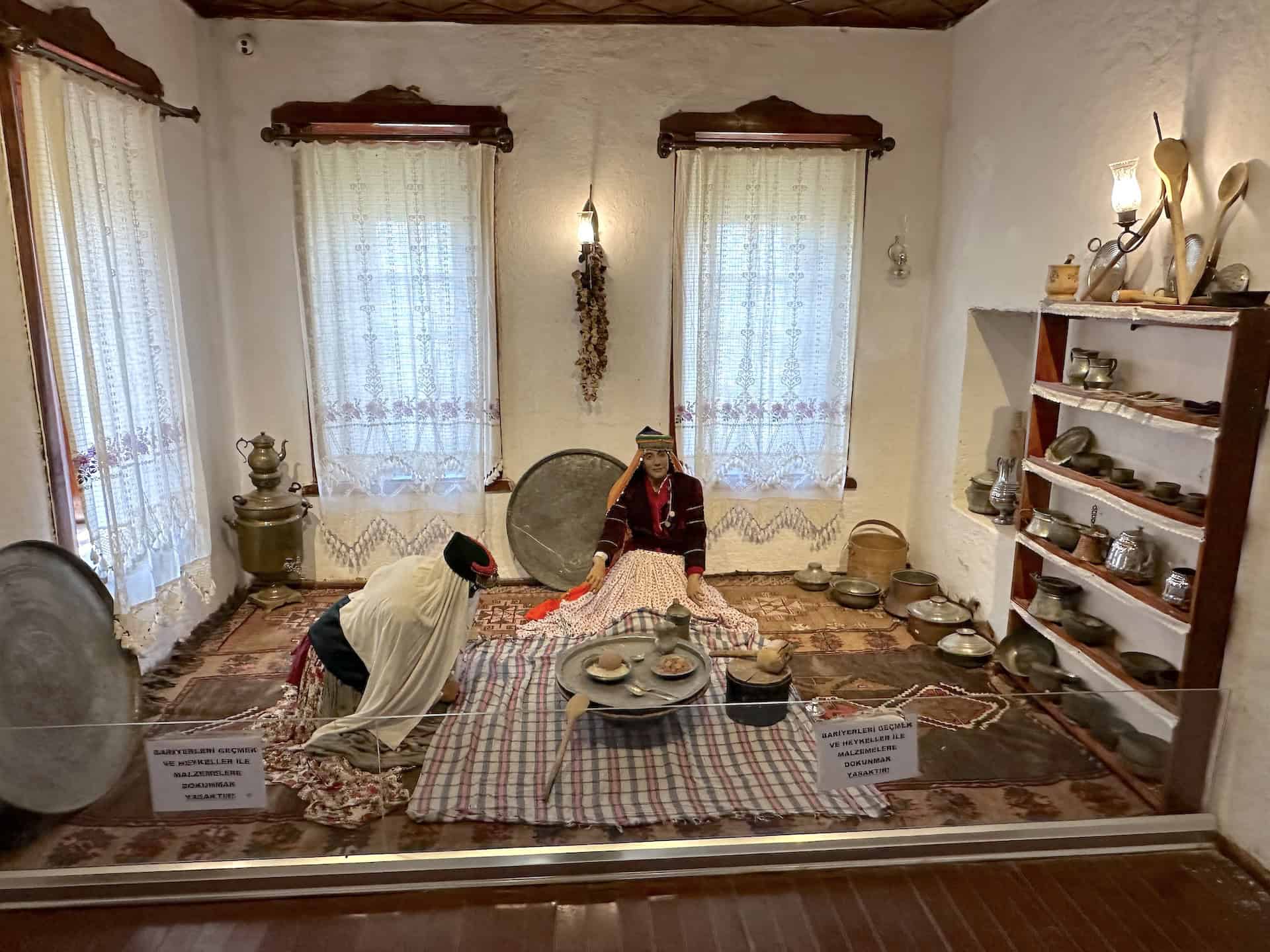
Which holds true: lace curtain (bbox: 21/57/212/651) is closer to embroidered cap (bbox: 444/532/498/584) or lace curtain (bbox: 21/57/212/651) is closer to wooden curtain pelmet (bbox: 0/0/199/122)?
wooden curtain pelmet (bbox: 0/0/199/122)

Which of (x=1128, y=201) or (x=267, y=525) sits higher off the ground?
(x=1128, y=201)

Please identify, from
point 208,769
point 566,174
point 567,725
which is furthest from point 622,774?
point 566,174

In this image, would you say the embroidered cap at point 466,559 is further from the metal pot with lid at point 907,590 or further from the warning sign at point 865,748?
the metal pot with lid at point 907,590

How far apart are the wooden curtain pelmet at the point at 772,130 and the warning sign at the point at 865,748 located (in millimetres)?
2983

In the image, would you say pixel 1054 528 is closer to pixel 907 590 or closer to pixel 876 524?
pixel 907 590

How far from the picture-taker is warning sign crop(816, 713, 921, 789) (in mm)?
2119

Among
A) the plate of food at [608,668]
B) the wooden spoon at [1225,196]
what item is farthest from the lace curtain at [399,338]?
the wooden spoon at [1225,196]

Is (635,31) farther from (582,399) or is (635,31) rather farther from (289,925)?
(289,925)

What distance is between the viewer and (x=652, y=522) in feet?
12.6

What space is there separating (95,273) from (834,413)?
10.9 ft

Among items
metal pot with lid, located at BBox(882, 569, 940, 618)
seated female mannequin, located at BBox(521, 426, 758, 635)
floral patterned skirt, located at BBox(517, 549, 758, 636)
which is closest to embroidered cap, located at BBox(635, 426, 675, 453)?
seated female mannequin, located at BBox(521, 426, 758, 635)

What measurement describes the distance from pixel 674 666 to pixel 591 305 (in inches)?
85.5

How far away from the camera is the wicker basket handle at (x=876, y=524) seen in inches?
174

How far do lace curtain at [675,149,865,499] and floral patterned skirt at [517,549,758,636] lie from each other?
843 millimetres
